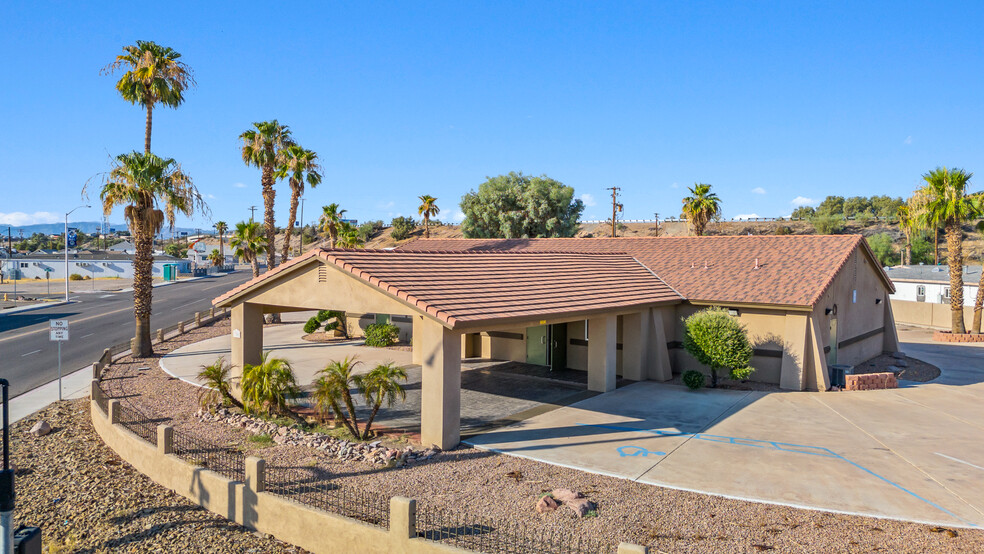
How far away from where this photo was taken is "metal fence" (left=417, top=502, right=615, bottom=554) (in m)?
8.34

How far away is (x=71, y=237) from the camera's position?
6750 cm

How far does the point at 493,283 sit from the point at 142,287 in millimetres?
17577

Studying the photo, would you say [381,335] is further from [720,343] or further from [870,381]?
[870,381]

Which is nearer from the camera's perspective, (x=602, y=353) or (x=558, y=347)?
(x=602, y=353)

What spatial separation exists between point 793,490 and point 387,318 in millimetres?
21592

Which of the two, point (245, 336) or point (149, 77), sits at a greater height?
point (149, 77)

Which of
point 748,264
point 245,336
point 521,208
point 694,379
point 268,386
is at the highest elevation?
point 521,208

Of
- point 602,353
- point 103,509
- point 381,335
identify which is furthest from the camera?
point 381,335

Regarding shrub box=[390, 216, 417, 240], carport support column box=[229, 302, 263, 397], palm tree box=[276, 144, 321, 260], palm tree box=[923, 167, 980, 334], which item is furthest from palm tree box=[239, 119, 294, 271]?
shrub box=[390, 216, 417, 240]

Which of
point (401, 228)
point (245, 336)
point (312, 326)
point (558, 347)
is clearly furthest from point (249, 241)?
point (401, 228)

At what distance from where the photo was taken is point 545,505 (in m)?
9.98

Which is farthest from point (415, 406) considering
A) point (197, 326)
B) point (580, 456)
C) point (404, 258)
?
point (197, 326)

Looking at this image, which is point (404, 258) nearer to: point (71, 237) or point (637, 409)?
point (637, 409)

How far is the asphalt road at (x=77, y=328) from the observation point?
23.7 m
